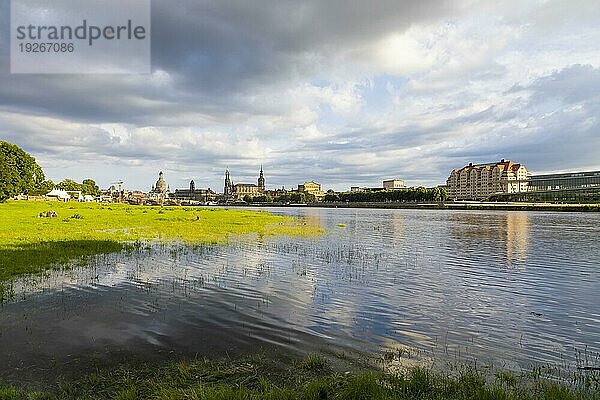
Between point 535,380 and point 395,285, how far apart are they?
1307 cm

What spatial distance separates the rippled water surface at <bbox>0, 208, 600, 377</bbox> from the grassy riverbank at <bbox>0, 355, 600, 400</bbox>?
1372 mm

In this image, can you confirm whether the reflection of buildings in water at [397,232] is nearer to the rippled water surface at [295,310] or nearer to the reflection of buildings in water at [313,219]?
the reflection of buildings in water at [313,219]

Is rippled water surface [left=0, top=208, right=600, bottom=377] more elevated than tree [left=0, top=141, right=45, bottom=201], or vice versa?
tree [left=0, top=141, right=45, bottom=201]

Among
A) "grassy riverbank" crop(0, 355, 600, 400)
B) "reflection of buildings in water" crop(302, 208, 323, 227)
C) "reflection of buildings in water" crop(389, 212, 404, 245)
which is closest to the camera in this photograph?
"grassy riverbank" crop(0, 355, 600, 400)

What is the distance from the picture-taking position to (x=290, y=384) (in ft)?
33.6

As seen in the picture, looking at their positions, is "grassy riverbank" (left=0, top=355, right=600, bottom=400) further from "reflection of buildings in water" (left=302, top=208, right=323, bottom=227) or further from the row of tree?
the row of tree

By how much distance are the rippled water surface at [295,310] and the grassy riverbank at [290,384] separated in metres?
1.37

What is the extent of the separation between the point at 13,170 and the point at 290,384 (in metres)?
128

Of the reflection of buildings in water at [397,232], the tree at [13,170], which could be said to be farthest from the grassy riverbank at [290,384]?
the tree at [13,170]

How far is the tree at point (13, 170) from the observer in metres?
93.5

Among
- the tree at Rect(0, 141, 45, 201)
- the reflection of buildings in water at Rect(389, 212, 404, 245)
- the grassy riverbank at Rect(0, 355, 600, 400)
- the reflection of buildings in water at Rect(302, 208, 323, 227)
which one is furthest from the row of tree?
the grassy riverbank at Rect(0, 355, 600, 400)

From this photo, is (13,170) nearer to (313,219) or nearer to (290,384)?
(313,219)

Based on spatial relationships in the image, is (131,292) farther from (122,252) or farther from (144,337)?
(122,252)

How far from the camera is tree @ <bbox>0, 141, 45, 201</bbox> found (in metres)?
93.5
